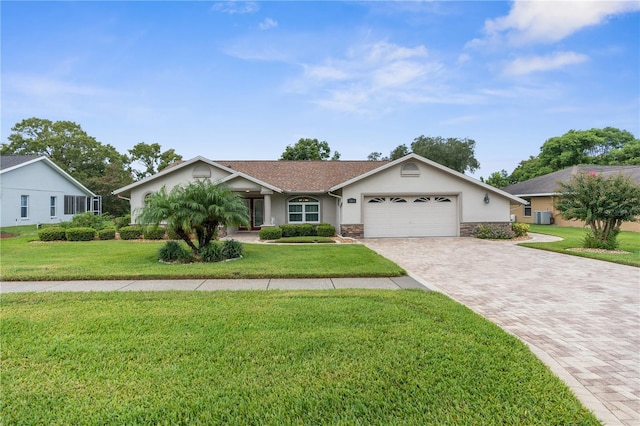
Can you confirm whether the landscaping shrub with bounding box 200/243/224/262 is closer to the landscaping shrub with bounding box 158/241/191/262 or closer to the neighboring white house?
the landscaping shrub with bounding box 158/241/191/262

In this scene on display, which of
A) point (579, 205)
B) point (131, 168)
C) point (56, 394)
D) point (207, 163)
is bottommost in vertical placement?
point (56, 394)

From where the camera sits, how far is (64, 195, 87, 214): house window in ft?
86.8

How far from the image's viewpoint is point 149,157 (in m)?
38.6

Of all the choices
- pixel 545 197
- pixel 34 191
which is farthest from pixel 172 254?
pixel 545 197

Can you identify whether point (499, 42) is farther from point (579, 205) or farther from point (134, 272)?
point (134, 272)

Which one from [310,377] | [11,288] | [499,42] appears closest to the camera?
[310,377]

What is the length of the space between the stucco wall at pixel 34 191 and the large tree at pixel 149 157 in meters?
11.6

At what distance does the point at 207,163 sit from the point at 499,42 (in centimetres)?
1584

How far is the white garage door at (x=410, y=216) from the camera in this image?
17172 millimetres

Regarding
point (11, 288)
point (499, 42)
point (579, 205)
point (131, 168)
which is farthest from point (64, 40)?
point (131, 168)

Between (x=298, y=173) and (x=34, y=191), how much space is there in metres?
19.3

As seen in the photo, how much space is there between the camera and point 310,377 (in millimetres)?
2945

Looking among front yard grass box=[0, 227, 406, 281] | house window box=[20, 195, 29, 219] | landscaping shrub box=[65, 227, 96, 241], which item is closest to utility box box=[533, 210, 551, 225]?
front yard grass box=[0, 227, 406, 281]

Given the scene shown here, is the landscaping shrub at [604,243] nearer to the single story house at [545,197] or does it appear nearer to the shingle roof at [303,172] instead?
the single story house at [545,197]
